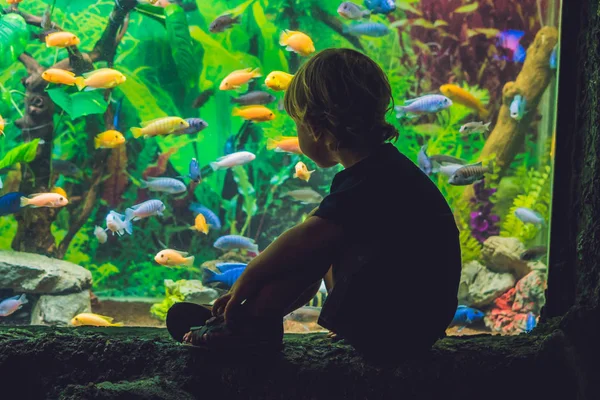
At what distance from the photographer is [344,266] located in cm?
164

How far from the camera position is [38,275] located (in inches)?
254

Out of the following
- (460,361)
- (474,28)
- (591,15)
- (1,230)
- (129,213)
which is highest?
(474,28)

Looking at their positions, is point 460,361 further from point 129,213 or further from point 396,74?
point 396,74

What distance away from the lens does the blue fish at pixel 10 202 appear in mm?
5852

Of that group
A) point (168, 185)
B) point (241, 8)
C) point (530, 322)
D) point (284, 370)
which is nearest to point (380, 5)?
point (241, 8)

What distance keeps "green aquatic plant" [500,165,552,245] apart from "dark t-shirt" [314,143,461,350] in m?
6.37

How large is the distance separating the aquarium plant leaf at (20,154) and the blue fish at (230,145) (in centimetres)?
231

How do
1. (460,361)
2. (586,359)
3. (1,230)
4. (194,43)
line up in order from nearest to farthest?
(460,361), (586,359), (1,230), (194,43)

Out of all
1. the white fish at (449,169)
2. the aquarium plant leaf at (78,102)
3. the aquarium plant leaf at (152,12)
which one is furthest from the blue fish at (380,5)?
the aquarium plant leaf at (78,102)

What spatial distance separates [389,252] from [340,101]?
47 centimetres

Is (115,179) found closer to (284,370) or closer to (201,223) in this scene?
(201,223)

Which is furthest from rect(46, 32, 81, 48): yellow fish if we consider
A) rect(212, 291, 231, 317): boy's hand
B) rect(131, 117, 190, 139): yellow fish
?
rect(212, 291, 231, 317): boy's hand

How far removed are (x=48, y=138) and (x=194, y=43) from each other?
2249mm

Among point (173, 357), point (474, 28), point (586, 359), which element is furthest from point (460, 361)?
point (474, 28)
